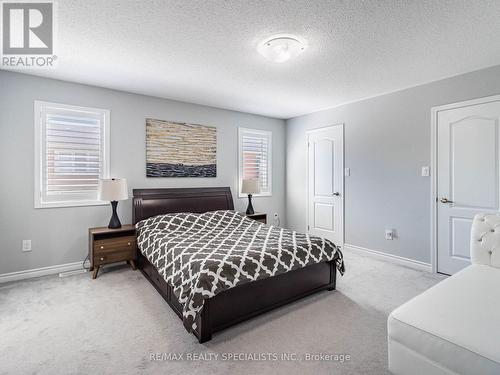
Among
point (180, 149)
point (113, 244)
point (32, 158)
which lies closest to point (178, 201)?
point (180, 149)

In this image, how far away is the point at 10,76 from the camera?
307 centimetres

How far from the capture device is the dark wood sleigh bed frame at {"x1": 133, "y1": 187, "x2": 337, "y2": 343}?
2.05 meters

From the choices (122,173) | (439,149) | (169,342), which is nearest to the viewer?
(169,342)

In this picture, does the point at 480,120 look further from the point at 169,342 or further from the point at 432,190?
the point at 169,342

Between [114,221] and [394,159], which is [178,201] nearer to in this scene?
[114,221]

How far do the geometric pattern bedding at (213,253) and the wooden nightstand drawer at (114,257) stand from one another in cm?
22

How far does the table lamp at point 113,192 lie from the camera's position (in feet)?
10.7

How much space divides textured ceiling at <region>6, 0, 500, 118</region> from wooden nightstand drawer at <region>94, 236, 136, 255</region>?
2005mm

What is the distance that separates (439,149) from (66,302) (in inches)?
179

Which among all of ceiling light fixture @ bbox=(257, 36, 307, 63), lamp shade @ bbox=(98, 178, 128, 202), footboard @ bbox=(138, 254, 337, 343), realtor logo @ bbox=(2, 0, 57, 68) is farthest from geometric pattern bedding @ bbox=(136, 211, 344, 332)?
realtor logo @ bbox=(2, 0, 57, 68)

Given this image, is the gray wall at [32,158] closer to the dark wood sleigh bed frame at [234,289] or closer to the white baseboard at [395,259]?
the dark wood sleigh bed frame at [234,289]

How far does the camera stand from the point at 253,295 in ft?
7.45

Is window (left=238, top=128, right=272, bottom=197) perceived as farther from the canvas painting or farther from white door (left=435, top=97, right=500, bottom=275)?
white door (left=435, top=97, right=500, bottom=275)

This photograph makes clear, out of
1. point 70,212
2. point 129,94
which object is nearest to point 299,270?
point 70,212
